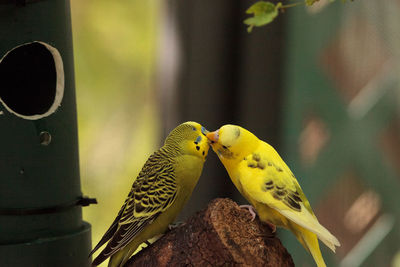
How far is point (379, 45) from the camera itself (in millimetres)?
3725

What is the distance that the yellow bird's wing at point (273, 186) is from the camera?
186 cm

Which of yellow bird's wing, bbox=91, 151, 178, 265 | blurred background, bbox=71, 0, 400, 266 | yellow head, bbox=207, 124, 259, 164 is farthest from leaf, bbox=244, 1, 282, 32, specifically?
blurred background, bbox=71, 0, 400, 266

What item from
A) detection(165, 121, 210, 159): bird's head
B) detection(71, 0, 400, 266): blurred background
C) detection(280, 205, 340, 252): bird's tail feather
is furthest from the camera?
detection(71, 0, 400, 266): blurred background

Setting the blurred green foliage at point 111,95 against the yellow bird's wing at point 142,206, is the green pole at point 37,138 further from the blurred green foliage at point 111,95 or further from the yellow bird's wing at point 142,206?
the blurred green foliage at point 111,95

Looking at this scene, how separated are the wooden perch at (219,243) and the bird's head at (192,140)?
0.16m

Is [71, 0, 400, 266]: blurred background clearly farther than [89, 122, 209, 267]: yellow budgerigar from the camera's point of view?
Yes

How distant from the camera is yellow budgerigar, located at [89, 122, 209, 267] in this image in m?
1.97

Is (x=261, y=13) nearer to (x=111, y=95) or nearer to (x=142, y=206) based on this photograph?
(x=142, y=206)

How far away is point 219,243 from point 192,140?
1.02 ft

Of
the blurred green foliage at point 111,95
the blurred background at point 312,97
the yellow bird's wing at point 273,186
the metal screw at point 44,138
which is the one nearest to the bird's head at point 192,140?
the yellow bird's wing at point 273,186

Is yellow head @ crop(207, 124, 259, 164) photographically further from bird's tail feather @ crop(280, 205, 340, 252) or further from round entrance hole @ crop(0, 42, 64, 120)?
round entrance hole @ crop(0, 42, 64, 120)

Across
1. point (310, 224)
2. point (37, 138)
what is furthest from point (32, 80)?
point (310, 224)

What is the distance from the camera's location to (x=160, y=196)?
198cm

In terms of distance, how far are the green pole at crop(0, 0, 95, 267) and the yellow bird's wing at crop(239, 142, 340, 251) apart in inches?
25.7
